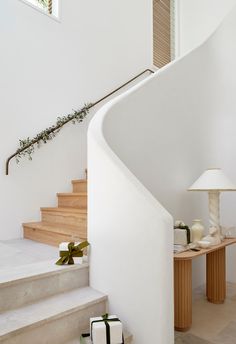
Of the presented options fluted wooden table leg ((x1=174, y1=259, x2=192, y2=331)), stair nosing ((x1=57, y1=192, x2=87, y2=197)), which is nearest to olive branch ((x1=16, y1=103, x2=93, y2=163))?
stair nosing ((x1=57, y1=192, x2=87, y2=197))

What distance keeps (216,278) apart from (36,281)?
1972mm

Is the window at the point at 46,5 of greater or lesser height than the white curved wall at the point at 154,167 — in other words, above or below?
above

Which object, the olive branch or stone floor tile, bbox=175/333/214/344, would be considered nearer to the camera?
stone floor tile, bbox=175/333/214/344

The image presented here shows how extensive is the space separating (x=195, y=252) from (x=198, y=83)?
85.0 inches

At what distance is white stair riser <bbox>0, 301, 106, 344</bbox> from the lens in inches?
65.4

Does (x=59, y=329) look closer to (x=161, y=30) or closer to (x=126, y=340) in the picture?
(x=126, y=340)

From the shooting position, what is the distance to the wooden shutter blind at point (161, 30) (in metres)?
5.89

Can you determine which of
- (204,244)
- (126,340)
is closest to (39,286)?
(126,340)

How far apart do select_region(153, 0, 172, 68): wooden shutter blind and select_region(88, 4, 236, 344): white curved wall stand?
215cm

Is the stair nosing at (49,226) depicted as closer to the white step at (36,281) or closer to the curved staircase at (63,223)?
the curved staircase at (63,223)

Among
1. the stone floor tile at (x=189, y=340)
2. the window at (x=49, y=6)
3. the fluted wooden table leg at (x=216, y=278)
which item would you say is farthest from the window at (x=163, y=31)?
the stone floor tile at (x=189, y=340)

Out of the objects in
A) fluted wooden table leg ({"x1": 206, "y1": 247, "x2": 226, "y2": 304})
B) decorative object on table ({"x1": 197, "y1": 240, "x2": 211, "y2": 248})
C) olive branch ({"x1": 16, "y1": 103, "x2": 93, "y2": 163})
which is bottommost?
fluted wooden table leg ({"x1": 206, "y1": 247, "x2": 226, "y2": 304})

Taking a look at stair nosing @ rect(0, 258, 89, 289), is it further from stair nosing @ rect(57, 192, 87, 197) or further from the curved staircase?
stair nosing @ rect(57, 192, 87, 197)

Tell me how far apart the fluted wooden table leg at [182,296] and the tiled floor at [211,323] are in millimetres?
76
